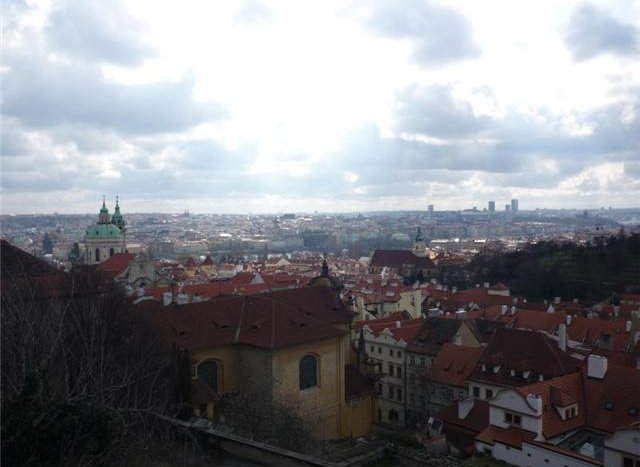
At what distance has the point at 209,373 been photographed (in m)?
27.5

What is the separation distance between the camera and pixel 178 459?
39.6 ft

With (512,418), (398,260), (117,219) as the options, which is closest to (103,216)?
(117,219)

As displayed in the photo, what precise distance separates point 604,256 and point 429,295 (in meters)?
31.4

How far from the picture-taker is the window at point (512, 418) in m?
24.3

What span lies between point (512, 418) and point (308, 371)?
29.2 ft

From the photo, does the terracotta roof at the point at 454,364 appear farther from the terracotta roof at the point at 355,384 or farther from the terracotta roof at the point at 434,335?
the terracotta roof at the point at 355,384

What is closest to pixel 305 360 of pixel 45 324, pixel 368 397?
pixel 368 397

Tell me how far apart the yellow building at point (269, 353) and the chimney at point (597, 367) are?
1077 cm

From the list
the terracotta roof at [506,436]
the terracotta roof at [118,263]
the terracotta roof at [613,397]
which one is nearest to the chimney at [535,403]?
the terracotta roof at [506,436]

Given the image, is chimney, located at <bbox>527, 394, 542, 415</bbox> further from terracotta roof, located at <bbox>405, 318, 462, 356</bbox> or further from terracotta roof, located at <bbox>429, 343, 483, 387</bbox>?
terracotta roof, located at <bbox>405, 318, 462, 356</bbox>

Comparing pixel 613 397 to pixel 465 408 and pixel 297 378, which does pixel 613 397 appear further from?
pixel 297 378

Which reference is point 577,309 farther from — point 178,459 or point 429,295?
point 178,459

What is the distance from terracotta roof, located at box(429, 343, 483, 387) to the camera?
106 ft

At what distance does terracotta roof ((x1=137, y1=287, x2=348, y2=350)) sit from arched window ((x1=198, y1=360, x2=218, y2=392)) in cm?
98
